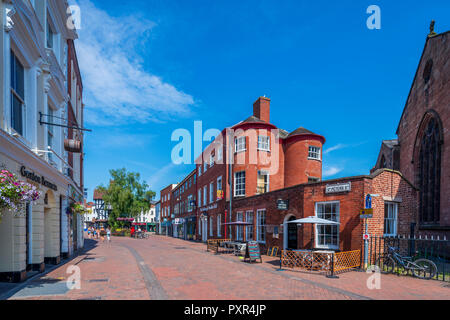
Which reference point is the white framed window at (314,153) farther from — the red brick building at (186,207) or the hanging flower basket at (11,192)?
the hanging flower basket at (11,192)

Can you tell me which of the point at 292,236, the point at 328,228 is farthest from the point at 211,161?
the point at 328,228

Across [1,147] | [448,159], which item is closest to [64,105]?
[1,147]

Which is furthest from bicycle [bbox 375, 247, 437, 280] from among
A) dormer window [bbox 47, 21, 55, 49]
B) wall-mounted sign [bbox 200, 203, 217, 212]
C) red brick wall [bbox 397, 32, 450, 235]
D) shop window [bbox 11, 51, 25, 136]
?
wall-mounted sign [bbox 200, 203, 217, 212]

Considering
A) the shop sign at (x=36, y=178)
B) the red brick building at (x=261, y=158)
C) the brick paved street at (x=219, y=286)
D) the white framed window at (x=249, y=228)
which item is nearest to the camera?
the brick paved street at (x=219, y=286)

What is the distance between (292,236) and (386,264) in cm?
568

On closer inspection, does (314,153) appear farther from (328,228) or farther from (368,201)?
(368,201)

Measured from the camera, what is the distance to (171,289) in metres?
8.24

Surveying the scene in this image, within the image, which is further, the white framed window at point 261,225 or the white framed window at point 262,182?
the white framed window at point 262,182

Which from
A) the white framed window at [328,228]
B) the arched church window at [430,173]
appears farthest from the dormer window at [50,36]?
the arched church window at [430,173]

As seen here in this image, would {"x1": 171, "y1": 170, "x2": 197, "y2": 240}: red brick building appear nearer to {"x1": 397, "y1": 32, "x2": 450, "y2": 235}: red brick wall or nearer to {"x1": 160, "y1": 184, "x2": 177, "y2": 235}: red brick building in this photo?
{"x1": 160, "y1": 184, "x2": 177, "y2": 235}: red brick building

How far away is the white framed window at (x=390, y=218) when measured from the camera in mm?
12992

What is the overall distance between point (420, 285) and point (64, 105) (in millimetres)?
17091

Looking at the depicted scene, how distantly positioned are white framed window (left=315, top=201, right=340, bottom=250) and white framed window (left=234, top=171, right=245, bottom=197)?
32.6 feet

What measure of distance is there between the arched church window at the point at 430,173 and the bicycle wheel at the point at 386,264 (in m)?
9.59
